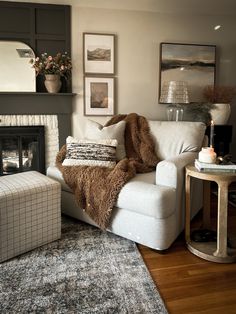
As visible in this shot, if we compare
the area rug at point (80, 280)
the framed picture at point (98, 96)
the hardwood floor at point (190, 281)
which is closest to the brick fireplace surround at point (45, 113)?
the framed picture at point (98, 96)

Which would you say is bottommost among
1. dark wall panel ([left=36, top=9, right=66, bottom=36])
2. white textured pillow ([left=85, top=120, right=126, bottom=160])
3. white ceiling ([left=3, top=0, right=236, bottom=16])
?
white textured pillow ([left=85, top=120, right=126, bottom=160])

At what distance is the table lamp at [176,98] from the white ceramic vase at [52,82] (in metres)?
1.33

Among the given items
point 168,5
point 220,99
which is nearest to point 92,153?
point 220,99

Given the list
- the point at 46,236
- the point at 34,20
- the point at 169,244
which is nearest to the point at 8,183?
the point at 46,236

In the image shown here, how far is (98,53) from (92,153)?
1642mm

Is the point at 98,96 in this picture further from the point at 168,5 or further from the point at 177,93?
the point at 168,5

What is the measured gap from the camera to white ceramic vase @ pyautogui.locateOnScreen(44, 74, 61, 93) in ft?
10.8

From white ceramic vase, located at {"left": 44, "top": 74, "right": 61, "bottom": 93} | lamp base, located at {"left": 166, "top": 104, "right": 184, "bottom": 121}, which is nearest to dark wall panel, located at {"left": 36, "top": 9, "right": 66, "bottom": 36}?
white ceramic vase, located at {"left": 44, "top": 74, "right": 61, "bottom": 93}

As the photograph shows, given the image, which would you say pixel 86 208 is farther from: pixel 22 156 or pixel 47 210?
pixel 22 156

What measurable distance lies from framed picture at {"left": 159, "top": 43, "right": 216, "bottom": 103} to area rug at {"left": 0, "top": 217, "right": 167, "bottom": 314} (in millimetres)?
2392

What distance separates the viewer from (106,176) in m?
2.22

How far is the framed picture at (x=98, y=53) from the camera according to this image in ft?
11.5

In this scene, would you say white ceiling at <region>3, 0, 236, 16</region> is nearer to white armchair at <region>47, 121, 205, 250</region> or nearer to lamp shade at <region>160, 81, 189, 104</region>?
lamp shade at <region>160, 81, 189, 104</region>

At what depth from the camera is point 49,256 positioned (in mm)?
1954
